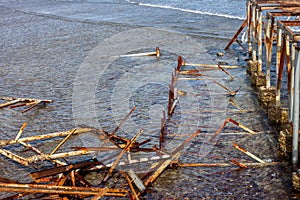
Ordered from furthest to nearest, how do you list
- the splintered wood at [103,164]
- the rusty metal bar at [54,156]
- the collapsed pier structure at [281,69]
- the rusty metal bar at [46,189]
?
the rusty metal bar at [54,156]
the collapsed pier structure at [281,69]
the splintered wood at [103,164]
the rusty metal bar at [46,189]

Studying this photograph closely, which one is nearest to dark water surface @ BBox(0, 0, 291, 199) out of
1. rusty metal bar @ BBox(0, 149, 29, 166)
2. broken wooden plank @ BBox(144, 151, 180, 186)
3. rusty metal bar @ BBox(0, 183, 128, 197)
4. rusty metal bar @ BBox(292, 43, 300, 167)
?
broken wooden plank @ BBox(144, 151, 180, 186)

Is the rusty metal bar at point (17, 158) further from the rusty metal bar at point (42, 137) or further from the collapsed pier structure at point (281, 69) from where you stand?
the collapsed pier structure at point (281, 69)

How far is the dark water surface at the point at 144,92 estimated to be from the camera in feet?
26.1

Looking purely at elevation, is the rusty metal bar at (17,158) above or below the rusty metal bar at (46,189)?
below

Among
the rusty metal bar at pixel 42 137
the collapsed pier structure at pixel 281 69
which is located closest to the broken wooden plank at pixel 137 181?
the rusty metal bar at pixel 42 137

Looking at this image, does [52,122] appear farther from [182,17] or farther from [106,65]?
[182,17]

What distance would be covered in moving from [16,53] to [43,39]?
9.23 ft

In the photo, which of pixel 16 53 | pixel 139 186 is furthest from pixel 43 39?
pixel 139 186

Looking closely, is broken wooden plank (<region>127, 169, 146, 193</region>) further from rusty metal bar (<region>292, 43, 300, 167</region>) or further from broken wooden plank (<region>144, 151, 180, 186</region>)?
rusty metal bar (<region>292, 43, 300, 167</region>)

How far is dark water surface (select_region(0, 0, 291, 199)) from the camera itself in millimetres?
7953

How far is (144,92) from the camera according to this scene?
1276cm

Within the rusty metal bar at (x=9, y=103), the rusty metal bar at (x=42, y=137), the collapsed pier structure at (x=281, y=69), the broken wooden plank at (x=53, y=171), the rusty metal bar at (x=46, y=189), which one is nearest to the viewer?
the rusty metal bar at (x=46, y=189)

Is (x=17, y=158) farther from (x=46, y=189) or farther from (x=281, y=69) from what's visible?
(x=281, y=69)

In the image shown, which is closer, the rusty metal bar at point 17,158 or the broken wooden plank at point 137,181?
the broken wooden plank at point 137,181
